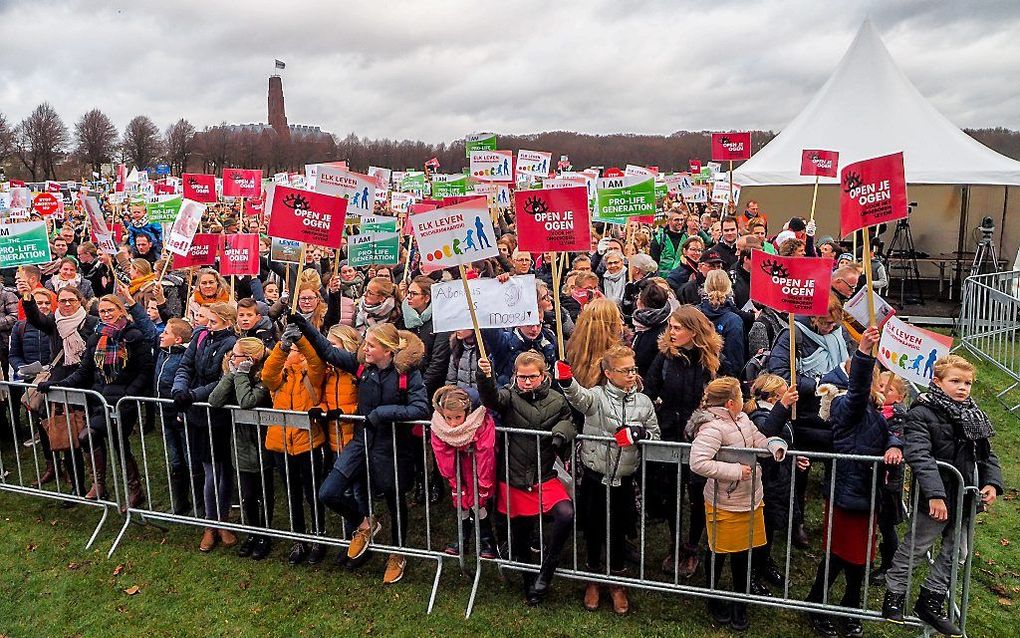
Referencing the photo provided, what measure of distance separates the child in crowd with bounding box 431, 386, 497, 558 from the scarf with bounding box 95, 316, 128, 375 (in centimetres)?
330

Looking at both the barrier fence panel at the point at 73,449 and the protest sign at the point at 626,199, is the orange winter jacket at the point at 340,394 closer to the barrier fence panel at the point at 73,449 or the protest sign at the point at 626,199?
the barrier fence panel at the point at 73,449

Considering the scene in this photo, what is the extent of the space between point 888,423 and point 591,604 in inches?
92.9

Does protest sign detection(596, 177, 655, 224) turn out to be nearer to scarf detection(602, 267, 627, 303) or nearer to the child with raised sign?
scarf detection(602, 267, 627, 303)

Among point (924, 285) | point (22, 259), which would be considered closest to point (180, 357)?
point (22, 259)

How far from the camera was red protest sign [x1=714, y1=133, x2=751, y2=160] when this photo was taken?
14.0 m

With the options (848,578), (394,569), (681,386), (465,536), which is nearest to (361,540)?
(394,569)

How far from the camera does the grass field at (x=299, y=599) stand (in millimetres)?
4742

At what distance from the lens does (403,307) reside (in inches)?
281

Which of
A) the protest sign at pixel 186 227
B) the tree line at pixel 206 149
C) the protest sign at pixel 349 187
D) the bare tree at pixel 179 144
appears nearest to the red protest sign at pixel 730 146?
the protest sign at pixel 349 187

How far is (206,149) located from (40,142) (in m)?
13.4

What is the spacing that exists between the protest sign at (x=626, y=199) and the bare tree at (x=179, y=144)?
5860cm

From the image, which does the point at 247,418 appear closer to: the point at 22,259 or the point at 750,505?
the point at 750,505

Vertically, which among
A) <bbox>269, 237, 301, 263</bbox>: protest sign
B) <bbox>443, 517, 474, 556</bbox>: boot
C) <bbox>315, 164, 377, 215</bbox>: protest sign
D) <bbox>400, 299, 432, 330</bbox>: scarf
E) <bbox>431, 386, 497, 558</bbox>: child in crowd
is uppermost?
<bbox>315, 164, 377, 215</bbox>: protest sign

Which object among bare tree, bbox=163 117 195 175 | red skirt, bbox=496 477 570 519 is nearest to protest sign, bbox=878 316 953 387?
red skirt, bbox=496 477 570 519
